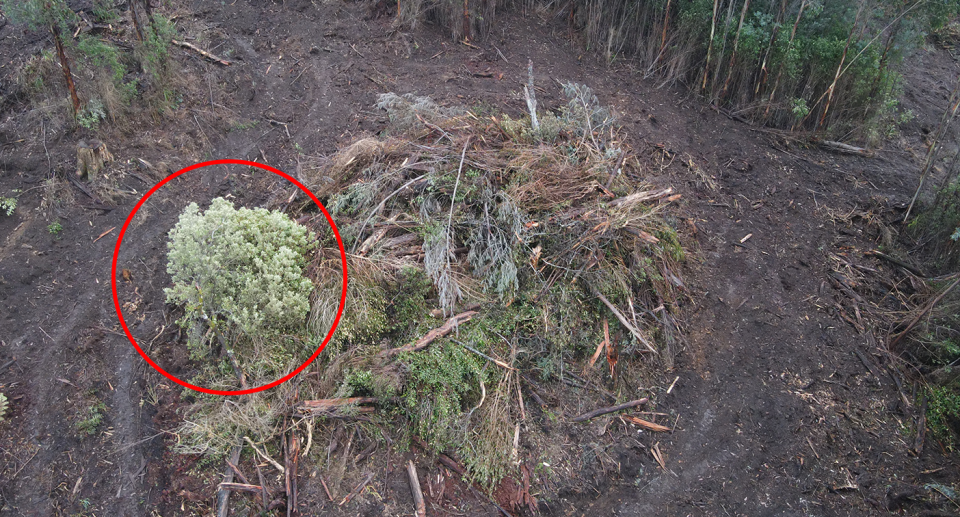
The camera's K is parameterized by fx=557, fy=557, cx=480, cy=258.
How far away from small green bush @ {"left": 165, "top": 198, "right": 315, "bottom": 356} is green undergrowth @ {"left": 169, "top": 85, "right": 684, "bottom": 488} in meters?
0.20

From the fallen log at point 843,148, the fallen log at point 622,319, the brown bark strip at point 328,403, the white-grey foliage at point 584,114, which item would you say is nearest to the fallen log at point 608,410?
the fallen log at point 622,319

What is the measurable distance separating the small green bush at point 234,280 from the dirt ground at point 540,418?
1.88 feet

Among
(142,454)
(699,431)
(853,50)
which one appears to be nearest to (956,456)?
(699,431)

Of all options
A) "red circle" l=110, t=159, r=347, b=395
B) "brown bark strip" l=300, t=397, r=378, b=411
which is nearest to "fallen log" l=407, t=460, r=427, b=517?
"brown bark strip" l=300, t=397, r=378, b=411

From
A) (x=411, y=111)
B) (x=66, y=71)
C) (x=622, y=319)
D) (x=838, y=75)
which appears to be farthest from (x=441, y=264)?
(x=838, y=75)

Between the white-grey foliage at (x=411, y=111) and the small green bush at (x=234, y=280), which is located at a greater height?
the white-grey foliage at (x=411, y=111)

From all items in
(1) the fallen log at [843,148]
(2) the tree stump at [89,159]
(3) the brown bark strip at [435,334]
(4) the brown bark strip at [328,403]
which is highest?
(1) the fallen log at [843,148]

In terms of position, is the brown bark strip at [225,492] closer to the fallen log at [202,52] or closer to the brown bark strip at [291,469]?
the brown bark strip at [291,469]

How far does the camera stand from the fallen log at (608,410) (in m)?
4.75

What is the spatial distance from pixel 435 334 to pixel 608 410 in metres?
1.64

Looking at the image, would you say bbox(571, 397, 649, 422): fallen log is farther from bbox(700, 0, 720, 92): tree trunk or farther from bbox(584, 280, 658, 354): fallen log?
bbox(700, 0, 720, 92): tree trunk

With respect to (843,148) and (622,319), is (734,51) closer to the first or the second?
(843,148)

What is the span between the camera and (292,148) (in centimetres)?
665

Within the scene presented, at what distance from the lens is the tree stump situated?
5.95 metres
